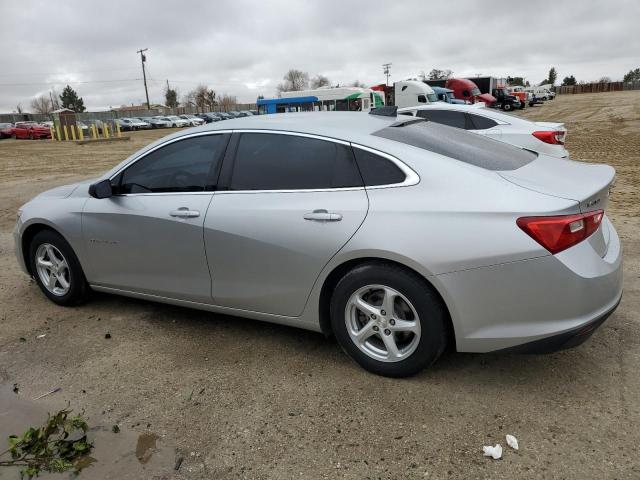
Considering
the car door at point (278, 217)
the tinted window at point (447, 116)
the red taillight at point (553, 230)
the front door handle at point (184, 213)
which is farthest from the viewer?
the tinted window at point (447, 116)

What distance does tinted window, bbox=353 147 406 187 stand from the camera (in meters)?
2.99

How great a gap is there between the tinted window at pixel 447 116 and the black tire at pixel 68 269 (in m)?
6.74

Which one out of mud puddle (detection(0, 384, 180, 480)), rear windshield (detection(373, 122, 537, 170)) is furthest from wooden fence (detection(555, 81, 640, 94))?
mud puddle (detection(0, 384, 180, 480))

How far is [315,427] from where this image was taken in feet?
9.05

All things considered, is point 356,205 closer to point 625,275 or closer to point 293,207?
point 293,207

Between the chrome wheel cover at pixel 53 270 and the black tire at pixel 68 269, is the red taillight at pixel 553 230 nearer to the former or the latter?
the black tire at pixel 68 269

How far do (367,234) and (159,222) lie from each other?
1.62m

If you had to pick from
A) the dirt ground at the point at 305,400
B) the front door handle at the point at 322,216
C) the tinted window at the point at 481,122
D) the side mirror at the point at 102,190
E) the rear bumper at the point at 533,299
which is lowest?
the dirt ground at the point at 305,400

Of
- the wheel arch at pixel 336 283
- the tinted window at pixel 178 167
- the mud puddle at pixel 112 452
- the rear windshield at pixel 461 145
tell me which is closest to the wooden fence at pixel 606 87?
the rear windshield at pixel 461 145

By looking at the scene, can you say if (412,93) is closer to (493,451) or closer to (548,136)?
(548,136)

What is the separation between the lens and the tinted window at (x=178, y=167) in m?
3.65

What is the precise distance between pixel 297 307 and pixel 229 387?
25.2 inches

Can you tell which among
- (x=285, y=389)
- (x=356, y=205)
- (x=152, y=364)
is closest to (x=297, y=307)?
(x=285, y=389)

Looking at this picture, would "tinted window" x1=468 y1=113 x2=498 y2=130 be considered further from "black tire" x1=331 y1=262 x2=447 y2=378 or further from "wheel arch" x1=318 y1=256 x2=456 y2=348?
"black tire" x1=331 y1=262 x2=447 y2=378
